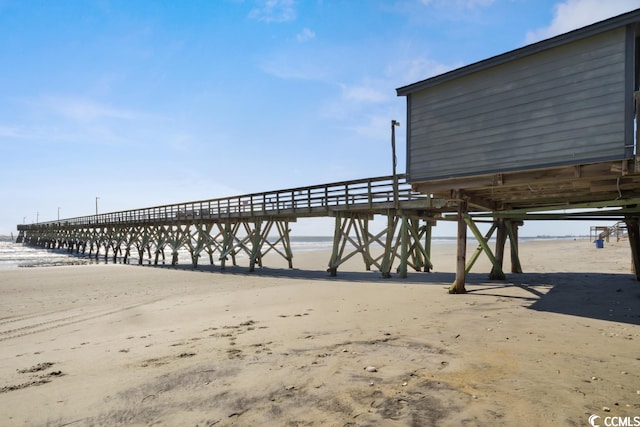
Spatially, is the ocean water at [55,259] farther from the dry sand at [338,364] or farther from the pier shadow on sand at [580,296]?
the pier shadow on sand at [580,296]

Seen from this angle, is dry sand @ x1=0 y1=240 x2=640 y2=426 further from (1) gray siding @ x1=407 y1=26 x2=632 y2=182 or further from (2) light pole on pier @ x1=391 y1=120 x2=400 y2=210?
(2) light pole on pier @ x1=391 y1=120 x2=400 y2=210

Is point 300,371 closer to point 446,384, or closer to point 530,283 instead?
point 446,384

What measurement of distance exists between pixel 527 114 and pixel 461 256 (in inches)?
148

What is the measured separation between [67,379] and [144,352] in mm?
1036

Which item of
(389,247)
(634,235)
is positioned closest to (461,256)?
(389,247)

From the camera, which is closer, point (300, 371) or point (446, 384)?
point (446, 384)

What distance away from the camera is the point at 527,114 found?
835cm

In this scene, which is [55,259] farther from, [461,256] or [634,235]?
[634,235]

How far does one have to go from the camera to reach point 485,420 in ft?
9.18

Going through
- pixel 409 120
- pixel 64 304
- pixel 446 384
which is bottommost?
pixel 64 304

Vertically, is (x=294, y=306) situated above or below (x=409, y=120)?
below

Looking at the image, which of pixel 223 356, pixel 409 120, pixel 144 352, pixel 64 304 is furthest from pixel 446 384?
pixel 64 304

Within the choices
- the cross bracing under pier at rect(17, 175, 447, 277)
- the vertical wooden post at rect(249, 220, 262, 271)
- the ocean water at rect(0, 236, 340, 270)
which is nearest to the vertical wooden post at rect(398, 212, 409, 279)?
the cross bracing under pier at rect(17, 175, 447, 277)

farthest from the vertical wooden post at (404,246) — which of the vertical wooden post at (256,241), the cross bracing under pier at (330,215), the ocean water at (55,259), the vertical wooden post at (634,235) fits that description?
the ocean water at (55,259)
